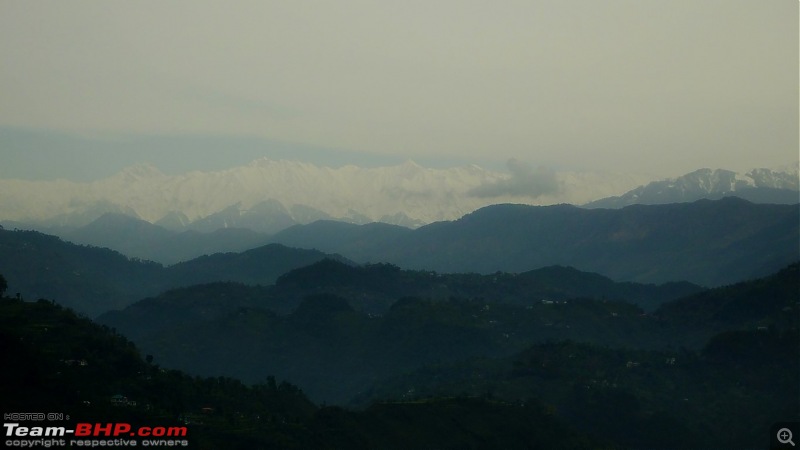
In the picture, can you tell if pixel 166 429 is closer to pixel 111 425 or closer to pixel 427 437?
pixel 111 425

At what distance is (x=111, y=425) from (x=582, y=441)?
9679cm

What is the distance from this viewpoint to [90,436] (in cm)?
12281

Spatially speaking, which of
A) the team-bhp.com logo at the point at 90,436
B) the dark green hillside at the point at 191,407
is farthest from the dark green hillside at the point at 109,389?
the team-bhp.com logo at the point at 90,436

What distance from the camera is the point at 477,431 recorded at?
623 feet

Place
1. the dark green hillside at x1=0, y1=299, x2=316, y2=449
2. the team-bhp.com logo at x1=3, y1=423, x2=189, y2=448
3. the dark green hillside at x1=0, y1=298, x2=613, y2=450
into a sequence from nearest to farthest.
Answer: the team-bhp.com logo at x1=3, y1=423, x2=189, y2=448, the dark green hillside at x1=0, y1=299, x2=316, y2=449, the dark green hillside at x1=0, y1=298, x2=613, y2=450

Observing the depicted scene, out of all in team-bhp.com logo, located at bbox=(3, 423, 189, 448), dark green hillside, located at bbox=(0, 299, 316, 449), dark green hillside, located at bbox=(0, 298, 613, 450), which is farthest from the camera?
dark green hillside, located at bbox=(0, 298, 613, 450)

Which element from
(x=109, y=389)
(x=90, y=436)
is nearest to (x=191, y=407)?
(x=109, y=389)

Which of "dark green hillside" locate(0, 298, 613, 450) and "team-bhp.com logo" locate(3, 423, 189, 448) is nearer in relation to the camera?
"team-bhp.com logo" locate(3, 423, 189, 448)

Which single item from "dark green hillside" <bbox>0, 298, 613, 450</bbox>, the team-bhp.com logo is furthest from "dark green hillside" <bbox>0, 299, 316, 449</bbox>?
the team-bhp.com logo

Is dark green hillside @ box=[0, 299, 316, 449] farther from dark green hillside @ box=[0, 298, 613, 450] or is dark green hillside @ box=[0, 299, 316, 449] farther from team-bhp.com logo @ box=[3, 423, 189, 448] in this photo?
team-bhp.com logo @ box=[3, 423, 189, 448]

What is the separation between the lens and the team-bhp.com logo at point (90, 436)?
11438 centimetres

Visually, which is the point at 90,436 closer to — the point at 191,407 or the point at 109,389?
the point at 109,389

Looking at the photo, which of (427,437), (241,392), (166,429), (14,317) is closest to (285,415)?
(241,392)

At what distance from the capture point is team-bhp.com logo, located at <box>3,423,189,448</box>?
11438 cm
